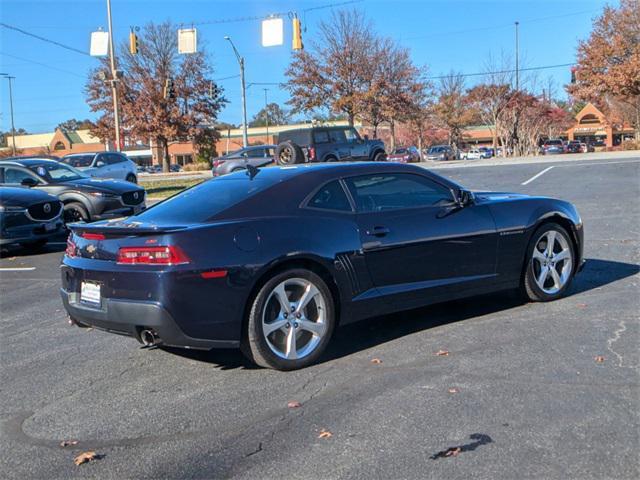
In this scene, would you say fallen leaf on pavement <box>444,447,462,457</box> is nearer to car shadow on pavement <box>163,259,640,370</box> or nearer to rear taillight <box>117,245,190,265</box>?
car shadow on pavement <box>163,259,640,370</box>

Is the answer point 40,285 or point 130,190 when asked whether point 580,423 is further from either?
point 130,190

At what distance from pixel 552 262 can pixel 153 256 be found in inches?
148

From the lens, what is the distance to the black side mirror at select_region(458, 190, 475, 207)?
18.9ft

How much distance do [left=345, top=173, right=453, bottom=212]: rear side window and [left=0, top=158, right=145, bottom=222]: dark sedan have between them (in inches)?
324

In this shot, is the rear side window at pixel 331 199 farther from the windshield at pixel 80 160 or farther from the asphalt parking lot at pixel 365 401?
the windshield at pixel 80 160

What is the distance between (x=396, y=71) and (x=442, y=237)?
128ft

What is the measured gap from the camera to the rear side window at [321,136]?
25.7 metres

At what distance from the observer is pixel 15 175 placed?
1350cm

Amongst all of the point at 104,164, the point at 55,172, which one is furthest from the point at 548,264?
the point at 104,164

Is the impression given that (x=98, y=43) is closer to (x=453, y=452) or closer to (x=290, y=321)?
(x=290, y=321)

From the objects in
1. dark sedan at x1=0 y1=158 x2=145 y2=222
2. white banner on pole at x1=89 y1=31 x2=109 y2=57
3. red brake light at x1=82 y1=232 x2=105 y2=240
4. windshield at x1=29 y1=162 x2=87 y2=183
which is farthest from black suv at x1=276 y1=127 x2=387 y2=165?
red brake light at x1=82 y1=232 x2=105 y2=240

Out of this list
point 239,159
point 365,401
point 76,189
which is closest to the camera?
point 365,401

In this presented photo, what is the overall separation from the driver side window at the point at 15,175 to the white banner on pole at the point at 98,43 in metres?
15.2

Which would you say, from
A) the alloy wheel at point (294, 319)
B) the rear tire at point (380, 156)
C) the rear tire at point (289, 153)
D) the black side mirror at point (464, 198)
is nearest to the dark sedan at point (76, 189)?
the black side mirror at point (464, 198)
